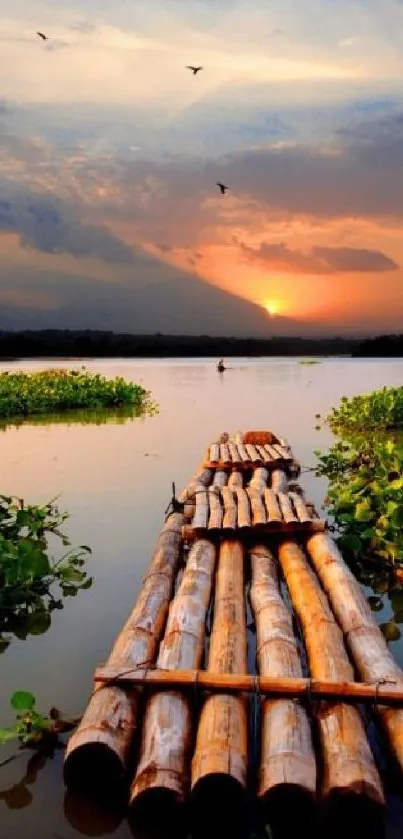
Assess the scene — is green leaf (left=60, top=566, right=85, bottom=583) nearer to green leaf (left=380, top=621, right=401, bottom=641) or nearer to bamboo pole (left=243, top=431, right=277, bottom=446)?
green leaf (left=380, top=621, right=401, bottom=641)

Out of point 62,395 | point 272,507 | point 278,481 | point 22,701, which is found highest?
point 62,395

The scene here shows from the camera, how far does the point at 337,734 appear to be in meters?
4.34

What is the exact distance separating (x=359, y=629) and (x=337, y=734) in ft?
5.48

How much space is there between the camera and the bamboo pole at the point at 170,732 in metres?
4.05

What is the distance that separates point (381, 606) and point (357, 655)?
2.42 m

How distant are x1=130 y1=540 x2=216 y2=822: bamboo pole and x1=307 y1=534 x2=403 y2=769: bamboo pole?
3.78 feet

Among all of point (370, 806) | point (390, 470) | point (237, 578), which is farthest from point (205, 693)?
point (390, 470)

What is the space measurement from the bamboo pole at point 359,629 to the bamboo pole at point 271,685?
14cm

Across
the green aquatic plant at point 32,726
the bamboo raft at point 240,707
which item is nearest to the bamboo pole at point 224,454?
the bamboo raft at point 240,707

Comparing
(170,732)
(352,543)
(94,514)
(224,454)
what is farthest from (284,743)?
(224,454)

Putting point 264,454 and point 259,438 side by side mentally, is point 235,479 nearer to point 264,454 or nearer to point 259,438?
point 264,454

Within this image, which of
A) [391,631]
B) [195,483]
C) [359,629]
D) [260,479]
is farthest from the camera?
[260,479]

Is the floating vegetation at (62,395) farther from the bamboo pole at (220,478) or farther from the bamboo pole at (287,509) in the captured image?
the bamboo pole at (287,509)

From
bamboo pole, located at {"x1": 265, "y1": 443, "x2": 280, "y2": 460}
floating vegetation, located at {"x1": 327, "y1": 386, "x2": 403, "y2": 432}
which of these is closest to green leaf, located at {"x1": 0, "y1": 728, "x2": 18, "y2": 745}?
bamboo pole, located at {"x1": 265, "y1": 443, "x2": 280, "y2": 460}
